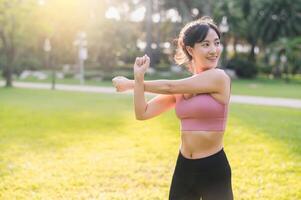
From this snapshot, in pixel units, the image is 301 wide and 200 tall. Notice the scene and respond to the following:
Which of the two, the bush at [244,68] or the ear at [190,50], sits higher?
the ear at [190,50]

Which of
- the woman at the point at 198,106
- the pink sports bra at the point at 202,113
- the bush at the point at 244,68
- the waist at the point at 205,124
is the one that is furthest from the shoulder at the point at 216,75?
the bush at the point at 244,68

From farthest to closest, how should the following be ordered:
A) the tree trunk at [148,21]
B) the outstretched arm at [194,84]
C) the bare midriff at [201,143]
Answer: the tree trunk at [148,21]
the bare midriff at [201,143]
the outstretched arm at [194,84]

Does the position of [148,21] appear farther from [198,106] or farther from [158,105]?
[198,106]

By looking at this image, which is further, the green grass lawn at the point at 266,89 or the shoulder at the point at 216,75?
the green grass lawn at the point at 266,89

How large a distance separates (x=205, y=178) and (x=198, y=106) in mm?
490

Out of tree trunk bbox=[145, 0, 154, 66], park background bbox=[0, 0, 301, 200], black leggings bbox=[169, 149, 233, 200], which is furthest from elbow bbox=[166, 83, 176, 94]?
tree trunk bbox=[145, 0, 154, 66]

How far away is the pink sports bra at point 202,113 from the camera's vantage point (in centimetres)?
282

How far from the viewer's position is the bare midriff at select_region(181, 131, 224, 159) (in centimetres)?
292

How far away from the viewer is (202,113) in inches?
112

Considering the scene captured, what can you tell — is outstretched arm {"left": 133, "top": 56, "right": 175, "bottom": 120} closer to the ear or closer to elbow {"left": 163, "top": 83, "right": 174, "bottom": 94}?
elbow {"left": 163, "top": 83, "right": 174, "bottom": 94}

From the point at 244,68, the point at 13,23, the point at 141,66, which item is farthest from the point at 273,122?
the point at 244,68

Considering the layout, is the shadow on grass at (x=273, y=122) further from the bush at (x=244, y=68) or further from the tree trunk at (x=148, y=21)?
the tree trunk at (x=148, y=21)

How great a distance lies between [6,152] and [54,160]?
4.07ft

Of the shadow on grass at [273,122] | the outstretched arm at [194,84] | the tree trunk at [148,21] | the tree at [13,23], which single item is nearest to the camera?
the outstretched arm at [194,84]
